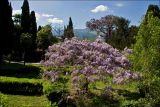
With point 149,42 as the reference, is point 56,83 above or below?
below

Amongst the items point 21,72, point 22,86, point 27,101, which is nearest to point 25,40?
point 21,72

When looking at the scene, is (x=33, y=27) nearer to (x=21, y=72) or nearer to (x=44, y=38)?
(x=44, y=38)

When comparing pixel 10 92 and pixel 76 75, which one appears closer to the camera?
pixel 76 75

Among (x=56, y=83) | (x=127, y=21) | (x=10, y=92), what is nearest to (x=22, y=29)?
(x=127, y=21)

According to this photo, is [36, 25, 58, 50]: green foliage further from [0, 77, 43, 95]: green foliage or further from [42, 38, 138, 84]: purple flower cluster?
[42, 38, 138, 84]: purple flower cluster

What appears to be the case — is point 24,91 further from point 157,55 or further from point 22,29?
point 22,29

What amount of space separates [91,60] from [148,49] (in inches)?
143

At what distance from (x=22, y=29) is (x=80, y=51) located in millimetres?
47411

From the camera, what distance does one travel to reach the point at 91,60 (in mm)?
21719

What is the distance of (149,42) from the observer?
22.9m

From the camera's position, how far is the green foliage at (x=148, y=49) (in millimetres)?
21562

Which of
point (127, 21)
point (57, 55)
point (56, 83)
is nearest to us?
point (57, 55)

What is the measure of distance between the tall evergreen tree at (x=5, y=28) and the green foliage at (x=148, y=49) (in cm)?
2935

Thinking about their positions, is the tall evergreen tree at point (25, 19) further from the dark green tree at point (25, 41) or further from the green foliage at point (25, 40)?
the green foliage at point (25, 40)
